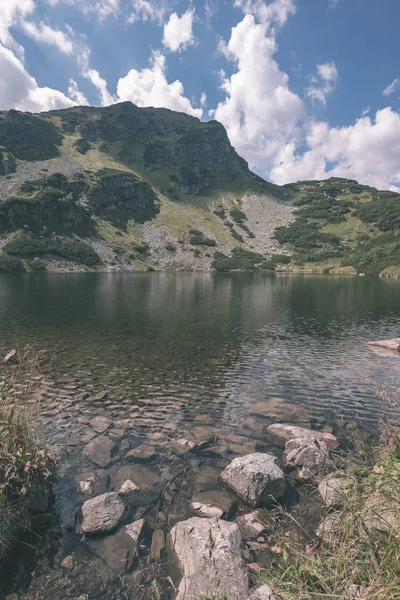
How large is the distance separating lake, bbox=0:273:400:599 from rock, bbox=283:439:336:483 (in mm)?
1467

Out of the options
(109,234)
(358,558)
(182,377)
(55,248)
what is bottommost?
(182,377)

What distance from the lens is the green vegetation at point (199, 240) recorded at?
175 meters

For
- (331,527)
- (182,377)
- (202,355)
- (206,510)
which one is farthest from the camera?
(202,355)

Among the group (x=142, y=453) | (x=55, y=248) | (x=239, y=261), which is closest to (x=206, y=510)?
(x=142, y=453)

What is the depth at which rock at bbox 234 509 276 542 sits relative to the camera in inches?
341

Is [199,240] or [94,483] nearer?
[94,483]

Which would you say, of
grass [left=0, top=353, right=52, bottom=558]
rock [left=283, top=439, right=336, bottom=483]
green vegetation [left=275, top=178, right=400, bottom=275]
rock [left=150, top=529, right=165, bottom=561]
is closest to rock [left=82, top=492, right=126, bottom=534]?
rock [left=150, top=529, right=165, bottom=561]

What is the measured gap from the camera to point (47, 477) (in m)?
9.90

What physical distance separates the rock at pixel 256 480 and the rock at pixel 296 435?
2.89 meters

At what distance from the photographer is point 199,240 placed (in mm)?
175625

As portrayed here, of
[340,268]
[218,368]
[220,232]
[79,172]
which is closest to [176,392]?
[218,368]

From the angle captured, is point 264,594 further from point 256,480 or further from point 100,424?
point 100,424

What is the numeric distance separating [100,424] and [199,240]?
544ft

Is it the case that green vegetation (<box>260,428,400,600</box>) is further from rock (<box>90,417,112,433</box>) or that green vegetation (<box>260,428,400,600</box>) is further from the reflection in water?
rock (<box>90,417,112,433</box>)
